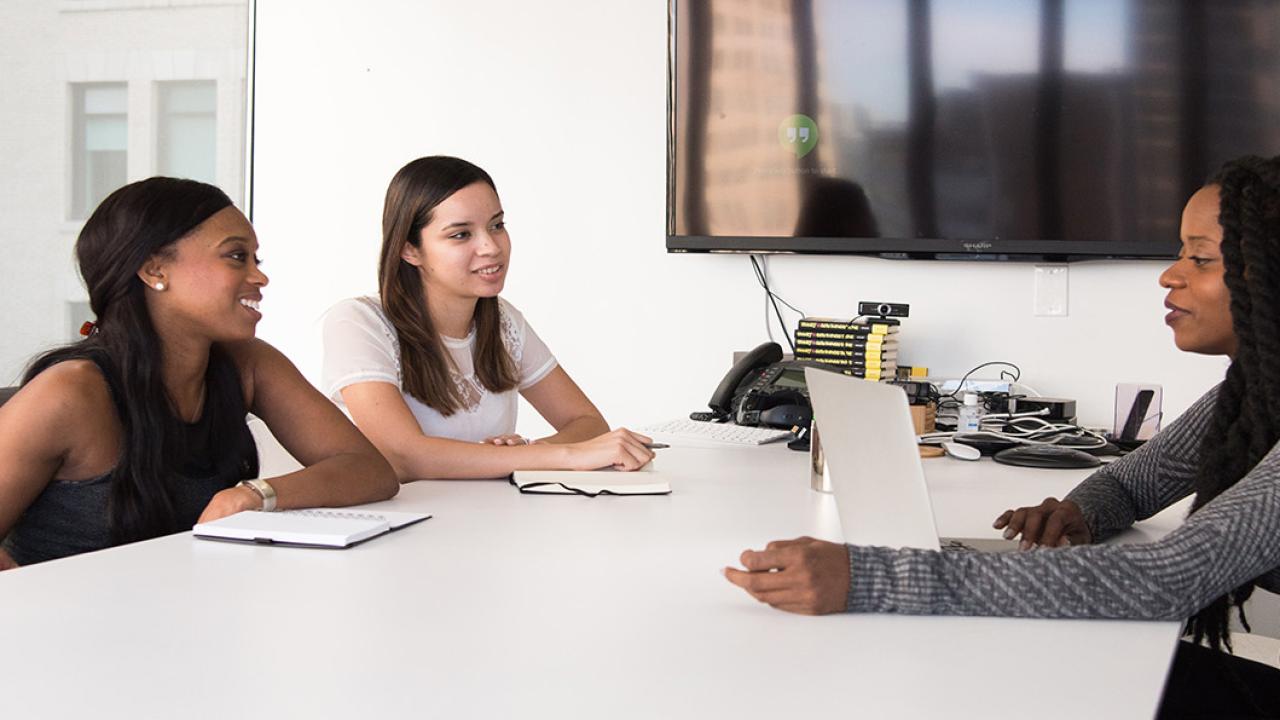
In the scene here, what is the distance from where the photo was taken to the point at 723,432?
274 cm

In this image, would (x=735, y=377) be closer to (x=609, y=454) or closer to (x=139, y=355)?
(x=609, y=454)

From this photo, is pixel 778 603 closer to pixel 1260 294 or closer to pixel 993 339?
pixel 1260 294

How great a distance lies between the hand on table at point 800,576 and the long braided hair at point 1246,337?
44cm

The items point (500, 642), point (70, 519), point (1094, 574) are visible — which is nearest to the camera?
point (500, 642)

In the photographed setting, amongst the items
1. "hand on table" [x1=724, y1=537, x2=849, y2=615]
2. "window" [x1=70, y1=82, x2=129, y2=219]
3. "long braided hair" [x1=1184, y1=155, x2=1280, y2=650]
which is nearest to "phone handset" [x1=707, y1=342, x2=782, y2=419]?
"long braided hair" [x1=1184, y1=155, x2=1280, y2=650]

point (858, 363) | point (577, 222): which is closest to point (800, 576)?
point (858, 363)

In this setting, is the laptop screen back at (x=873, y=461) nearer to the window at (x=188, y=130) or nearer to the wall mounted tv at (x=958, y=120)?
the wall mounted tv at (x=958, y=120)

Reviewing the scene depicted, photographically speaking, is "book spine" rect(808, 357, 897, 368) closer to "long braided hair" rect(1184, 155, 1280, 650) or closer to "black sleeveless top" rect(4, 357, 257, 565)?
"long braided hair" rect(1184, 155, 1280, 650)

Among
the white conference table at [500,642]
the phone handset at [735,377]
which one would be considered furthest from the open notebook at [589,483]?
the phone handset at [735,377]

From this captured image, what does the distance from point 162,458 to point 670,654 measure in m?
1.04

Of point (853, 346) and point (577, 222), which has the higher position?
point (577, 222)

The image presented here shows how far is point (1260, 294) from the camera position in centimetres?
139

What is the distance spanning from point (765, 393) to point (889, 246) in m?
0.82

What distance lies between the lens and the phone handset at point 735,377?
3064 millimetres
